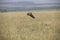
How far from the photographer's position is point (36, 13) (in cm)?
140

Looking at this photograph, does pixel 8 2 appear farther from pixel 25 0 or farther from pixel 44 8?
pixel 44 8

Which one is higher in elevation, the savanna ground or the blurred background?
the blurred background

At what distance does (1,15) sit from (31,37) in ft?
1.33

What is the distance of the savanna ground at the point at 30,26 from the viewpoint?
1.32 m

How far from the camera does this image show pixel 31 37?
132 cm

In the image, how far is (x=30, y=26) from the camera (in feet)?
4.45

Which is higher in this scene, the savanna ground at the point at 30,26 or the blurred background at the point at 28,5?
the blurred background at the point at 28,5

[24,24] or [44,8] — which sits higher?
[44,8]

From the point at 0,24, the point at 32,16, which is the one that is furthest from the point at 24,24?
the point at 0,24

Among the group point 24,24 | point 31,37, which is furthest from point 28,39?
point 24,24

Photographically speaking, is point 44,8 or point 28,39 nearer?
point 28,39

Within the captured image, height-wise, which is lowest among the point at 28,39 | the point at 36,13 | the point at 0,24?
the point at 28,39

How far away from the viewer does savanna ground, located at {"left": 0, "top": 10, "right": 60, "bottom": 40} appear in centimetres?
132

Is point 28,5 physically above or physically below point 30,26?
above
